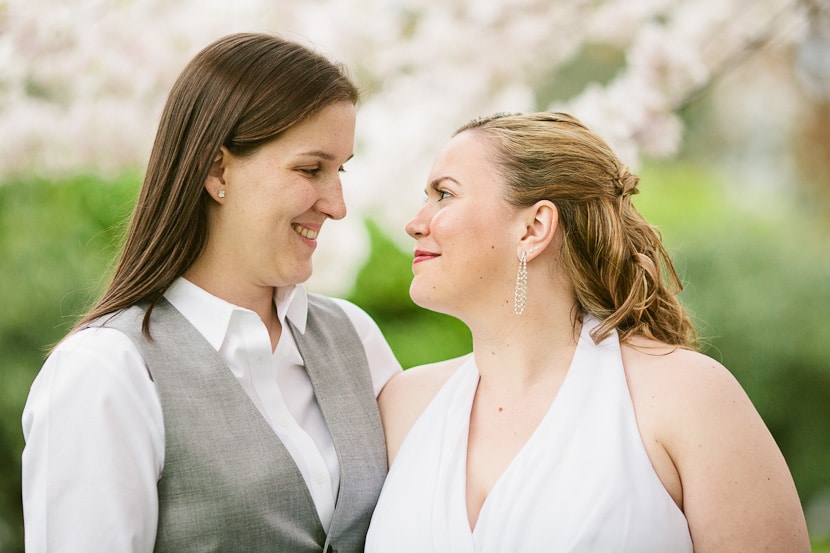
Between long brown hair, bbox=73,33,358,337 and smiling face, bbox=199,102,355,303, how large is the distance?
33 mm

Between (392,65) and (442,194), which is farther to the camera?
(392,65)

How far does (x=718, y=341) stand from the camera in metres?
3.79

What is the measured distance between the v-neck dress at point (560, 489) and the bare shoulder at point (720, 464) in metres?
0.05

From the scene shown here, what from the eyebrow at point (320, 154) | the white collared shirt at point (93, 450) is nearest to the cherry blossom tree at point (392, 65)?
the eyebrow at point (320, 154)

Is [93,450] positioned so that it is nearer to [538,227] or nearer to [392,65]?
[538,227]

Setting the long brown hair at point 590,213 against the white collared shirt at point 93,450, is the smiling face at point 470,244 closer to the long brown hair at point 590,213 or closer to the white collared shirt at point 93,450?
the long brown hair at point 590,213

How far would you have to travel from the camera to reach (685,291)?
382cm

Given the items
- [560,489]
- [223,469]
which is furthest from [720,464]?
[223,469]

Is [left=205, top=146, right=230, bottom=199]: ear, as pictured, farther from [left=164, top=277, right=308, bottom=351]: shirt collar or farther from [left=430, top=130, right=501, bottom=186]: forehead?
[left=430, top=130, right=501, bottom=186]: forehead

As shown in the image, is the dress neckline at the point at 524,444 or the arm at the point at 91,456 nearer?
the arm at the point at 91,456

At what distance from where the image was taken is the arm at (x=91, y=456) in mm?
1815

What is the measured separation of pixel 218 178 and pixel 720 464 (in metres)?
1.29

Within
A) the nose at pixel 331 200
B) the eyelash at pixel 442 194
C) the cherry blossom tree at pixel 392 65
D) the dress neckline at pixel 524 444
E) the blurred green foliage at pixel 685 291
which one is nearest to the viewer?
the dress neckline at pixel 524 444

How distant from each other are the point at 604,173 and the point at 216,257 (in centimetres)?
99
